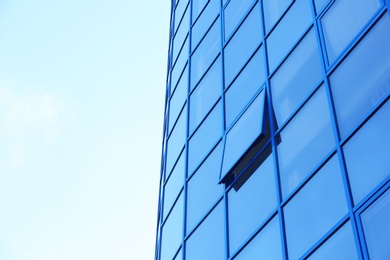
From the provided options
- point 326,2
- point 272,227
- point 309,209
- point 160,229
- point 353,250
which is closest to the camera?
point 353,250

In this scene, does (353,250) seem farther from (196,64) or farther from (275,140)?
(196,64)

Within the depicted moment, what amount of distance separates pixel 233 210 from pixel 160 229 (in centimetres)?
585

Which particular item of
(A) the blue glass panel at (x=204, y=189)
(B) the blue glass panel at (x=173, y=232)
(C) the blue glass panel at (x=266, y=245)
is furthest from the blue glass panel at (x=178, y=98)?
(C) the blue glass panel at (x=266, y=245)

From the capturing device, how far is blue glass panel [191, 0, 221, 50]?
1989cm

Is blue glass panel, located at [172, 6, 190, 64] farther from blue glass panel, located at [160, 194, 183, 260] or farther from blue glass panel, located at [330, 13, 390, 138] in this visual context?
blue glass panel, located at [330, 13, 390, 138]

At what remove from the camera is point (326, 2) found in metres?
12.8

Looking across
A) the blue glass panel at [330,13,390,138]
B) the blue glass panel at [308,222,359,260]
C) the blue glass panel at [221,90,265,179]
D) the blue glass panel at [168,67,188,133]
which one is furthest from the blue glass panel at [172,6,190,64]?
the blue glass panel at [308,222,359,260]

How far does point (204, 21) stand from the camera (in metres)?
20.6

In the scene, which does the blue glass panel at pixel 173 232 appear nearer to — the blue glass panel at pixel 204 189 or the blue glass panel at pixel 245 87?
the blue glass panel at pixel 204 189

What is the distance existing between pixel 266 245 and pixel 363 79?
341cm

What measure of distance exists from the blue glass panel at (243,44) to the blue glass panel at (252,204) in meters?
3.73

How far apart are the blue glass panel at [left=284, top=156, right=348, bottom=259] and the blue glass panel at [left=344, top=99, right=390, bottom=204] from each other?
299 mm

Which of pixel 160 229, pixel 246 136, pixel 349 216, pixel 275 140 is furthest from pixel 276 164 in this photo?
pixel 160 229

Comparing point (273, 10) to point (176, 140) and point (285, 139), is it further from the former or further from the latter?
point (176, 140)
